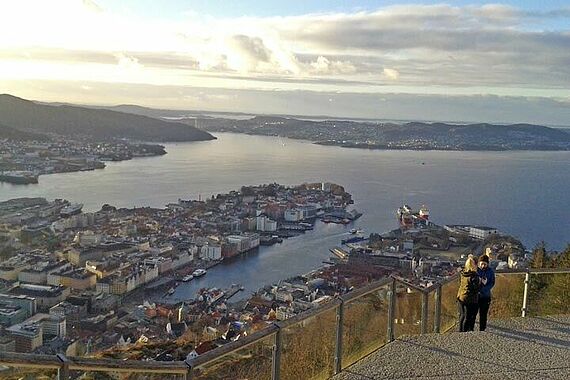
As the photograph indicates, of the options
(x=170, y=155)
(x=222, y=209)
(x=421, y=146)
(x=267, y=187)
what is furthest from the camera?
(x=421, y=146)

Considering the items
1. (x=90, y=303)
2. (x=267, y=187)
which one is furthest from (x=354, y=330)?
(x=267, y=187)

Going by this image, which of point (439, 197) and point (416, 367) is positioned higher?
point (416, 367)

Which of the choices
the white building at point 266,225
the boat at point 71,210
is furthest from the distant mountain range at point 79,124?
the white building at point 266,225

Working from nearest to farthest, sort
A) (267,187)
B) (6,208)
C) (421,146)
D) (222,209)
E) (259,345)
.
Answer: (259,345) → (6,208) → (222,209) → (267,187) → (421,146)


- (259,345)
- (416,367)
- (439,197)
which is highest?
(259,345)

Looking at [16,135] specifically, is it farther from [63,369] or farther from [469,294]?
[63,369]

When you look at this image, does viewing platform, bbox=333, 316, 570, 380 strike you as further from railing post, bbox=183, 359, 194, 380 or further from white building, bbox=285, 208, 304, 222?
white building, bbox=285, 208, 304, 222

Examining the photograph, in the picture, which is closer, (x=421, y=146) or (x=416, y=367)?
(x=416, y=367)

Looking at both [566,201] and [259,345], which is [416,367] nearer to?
[259,345]

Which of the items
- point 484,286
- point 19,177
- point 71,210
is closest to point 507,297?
point 484,286
